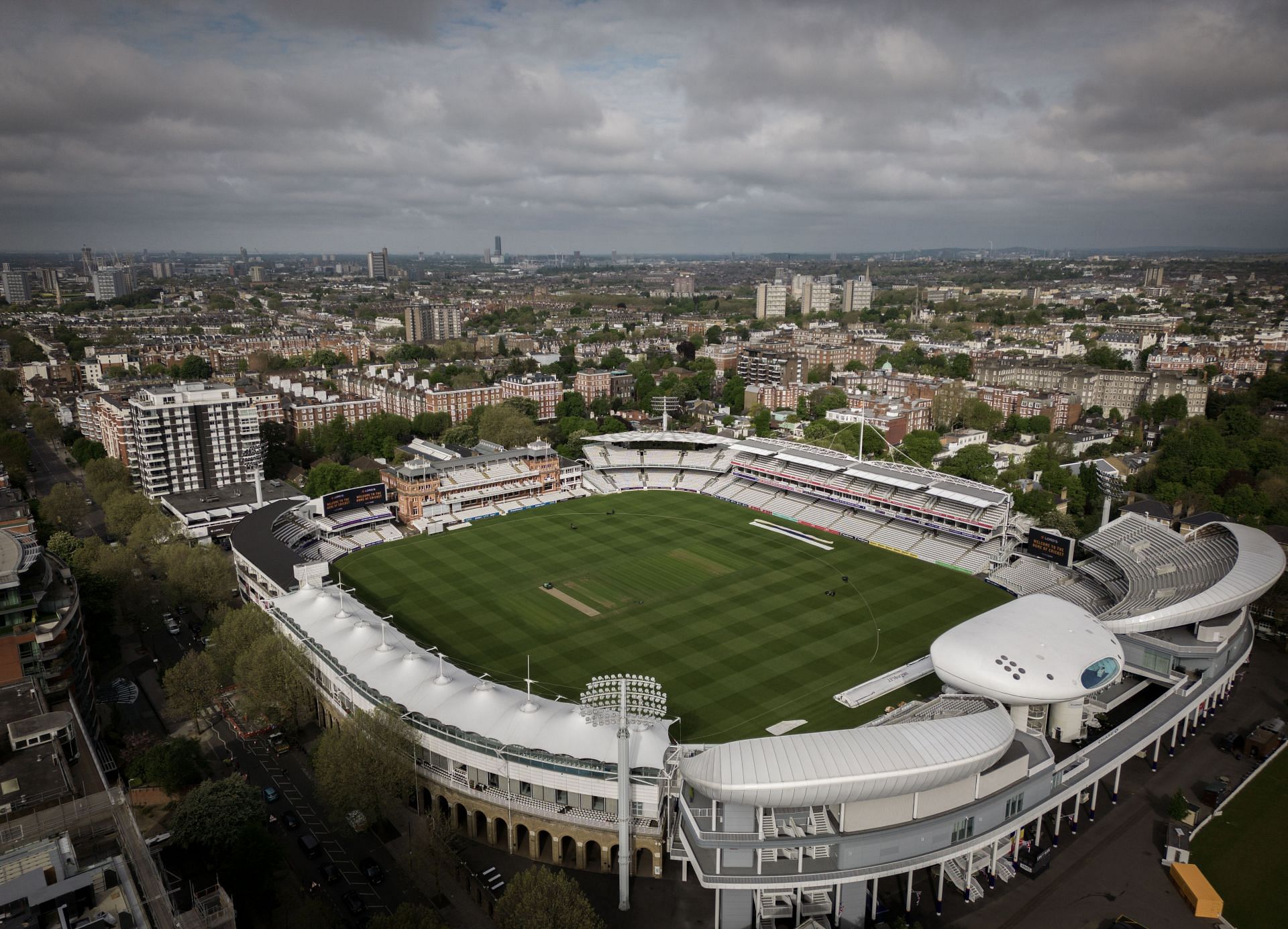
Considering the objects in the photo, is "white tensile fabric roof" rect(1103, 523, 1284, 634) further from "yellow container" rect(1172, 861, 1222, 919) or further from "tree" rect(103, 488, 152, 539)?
"tree" rect(103, 488, 152, 539)

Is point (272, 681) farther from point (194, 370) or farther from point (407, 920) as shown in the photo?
point (194, 370)

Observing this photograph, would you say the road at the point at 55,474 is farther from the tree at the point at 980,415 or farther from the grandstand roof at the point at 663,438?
the tree at the point at 980,415

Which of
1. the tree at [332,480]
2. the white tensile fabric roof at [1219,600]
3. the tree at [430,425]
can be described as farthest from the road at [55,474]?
the white tensile fabric roof at [1219,600]

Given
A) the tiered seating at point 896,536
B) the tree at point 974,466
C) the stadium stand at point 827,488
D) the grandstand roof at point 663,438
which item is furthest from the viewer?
the grandstand roof at point 663,438

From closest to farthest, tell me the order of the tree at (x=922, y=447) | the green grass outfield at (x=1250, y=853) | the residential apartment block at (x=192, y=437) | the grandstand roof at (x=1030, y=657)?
the green grass outfield at (x=1250, y=853) → the grandstand roof at (x=1030, y=657) → the residential apartment block at (x=192, y=437) → the tree at (x=922, y=447)

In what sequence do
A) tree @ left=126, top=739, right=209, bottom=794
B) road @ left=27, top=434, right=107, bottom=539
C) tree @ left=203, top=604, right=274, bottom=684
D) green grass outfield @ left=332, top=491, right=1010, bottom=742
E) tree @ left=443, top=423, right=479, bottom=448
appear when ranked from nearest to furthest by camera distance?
tree @ left=126, top=739, right=209, bottom=794 → tree @ left=203, top=604, right=274, bottom=684 → green grass outfield @ left=332, top=491, right=1010, bottom=742 → road @ left=27, top=434, right=107, bottom=539 → tree @ left=443, top=423, right=479, bottom=448

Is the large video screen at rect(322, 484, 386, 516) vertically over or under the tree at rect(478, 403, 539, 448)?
under

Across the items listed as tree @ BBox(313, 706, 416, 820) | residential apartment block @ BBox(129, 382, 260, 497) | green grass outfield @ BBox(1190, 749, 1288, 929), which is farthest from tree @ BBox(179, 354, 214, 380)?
green grass outfield @ BBox(1190, 749, 1288, 929)
